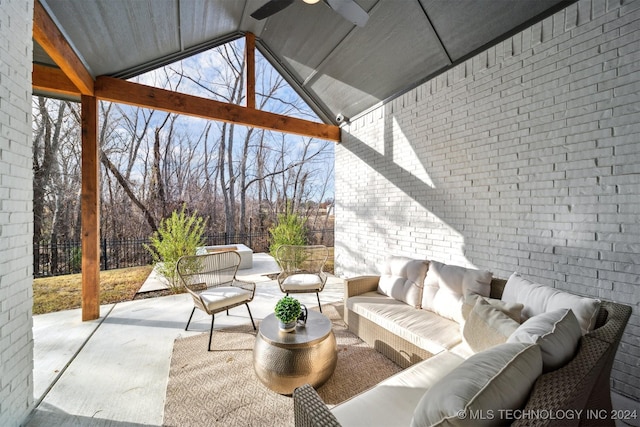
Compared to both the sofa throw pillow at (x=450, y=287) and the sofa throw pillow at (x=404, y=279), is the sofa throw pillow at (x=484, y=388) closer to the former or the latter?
the sofa throw pillow at (x=450, y=287)

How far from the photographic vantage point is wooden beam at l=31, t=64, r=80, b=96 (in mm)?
3082

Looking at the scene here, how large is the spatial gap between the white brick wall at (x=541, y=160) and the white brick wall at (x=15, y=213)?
12.5 feet

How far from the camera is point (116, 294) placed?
433cm

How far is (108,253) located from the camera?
7.11 meters

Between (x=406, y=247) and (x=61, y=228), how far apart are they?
8481 mm

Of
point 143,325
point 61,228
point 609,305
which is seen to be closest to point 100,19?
point 143,325

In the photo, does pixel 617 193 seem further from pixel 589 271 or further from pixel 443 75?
Answer: pixel 443 75

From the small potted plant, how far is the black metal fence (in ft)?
14.7

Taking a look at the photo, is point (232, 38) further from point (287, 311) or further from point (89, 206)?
point (287, 311)

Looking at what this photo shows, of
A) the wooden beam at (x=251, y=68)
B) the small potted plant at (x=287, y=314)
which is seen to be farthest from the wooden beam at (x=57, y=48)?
the small potted plant at (x=287, y=314)

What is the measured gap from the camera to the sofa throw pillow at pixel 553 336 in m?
1.04

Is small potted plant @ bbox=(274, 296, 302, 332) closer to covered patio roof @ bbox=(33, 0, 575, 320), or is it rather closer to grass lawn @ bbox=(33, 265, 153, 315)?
covered patio roof @ bbox=(33, 0, 575, 320)

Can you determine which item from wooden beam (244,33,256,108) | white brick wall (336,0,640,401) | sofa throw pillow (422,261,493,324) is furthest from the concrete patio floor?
wooden beam (244,33,256,108)

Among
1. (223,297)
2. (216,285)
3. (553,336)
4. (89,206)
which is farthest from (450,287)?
(89,206)
